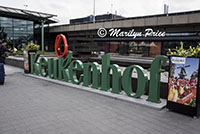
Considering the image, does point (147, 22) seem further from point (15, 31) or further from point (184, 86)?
point (15, 31)

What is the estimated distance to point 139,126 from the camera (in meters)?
4.29

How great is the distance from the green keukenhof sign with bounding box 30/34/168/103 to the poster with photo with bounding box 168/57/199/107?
577 millimetres

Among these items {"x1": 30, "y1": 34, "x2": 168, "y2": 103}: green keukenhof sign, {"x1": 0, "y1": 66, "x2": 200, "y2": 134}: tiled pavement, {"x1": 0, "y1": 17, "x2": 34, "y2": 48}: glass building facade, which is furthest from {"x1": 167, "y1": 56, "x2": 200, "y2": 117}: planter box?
{"x1": 0, "y1": 17, "x2": 34, "y2": 48}: glass building facade

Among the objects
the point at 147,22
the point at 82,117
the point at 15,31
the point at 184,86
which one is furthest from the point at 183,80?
the point at 15,31

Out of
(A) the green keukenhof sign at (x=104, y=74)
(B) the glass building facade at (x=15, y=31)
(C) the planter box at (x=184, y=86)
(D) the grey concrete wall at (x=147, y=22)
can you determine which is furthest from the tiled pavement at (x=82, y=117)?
(B) the glass building facade at (x=15, y=31)

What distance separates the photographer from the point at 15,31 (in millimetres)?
37625

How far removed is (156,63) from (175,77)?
0.84 m

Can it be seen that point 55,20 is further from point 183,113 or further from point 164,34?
point 183,113

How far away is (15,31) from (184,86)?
39.0 metres

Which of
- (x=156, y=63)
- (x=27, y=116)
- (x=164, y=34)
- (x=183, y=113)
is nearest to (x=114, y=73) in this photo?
(x=156, y=63)

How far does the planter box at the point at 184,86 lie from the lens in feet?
15.5

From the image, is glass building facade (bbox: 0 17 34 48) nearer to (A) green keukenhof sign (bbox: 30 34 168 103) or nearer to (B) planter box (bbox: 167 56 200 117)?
(A) green keukenhof sign (bbox: 30 34 168 103)

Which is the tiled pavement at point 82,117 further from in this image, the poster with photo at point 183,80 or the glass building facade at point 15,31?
the glass building facade at point 15,31

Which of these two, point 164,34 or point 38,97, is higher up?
point 164,34
